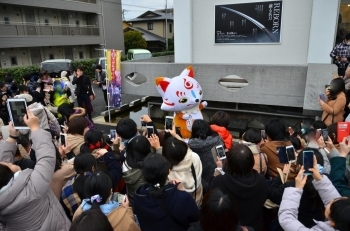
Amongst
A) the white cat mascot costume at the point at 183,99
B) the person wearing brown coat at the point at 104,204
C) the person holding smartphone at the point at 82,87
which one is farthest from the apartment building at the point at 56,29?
the person wearing brown coat at the point at 104,204

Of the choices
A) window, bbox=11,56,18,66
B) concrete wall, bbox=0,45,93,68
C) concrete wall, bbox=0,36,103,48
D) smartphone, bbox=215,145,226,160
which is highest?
concrete wall, bbox=0,36,103,48

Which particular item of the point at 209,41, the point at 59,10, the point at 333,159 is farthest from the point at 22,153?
the point at 59,10

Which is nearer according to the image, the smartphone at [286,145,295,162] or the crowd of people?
the crowd of people

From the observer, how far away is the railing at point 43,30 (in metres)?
17.3

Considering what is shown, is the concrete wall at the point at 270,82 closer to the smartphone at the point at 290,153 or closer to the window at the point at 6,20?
the smartphone at the point at 290,153

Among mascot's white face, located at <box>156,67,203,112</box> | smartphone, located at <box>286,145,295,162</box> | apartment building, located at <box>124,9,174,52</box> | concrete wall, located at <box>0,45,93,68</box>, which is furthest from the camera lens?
apartment building, located at <box>124,9,174,52</box>

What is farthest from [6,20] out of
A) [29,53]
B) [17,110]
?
[17,110]

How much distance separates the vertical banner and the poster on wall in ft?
12.4

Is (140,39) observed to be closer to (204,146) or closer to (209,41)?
(209,41)

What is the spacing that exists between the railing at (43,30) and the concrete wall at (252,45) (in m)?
13.2

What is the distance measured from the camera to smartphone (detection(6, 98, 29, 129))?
2.90m

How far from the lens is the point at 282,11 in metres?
8.53

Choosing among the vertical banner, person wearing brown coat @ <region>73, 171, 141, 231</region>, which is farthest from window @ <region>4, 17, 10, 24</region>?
person wearing brown coat @ <region>73, 171, 141, 231</region>

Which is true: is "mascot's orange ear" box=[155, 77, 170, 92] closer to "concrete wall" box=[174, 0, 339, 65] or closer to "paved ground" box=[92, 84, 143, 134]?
"paved ground" box=[92, 84, 143, 134]
